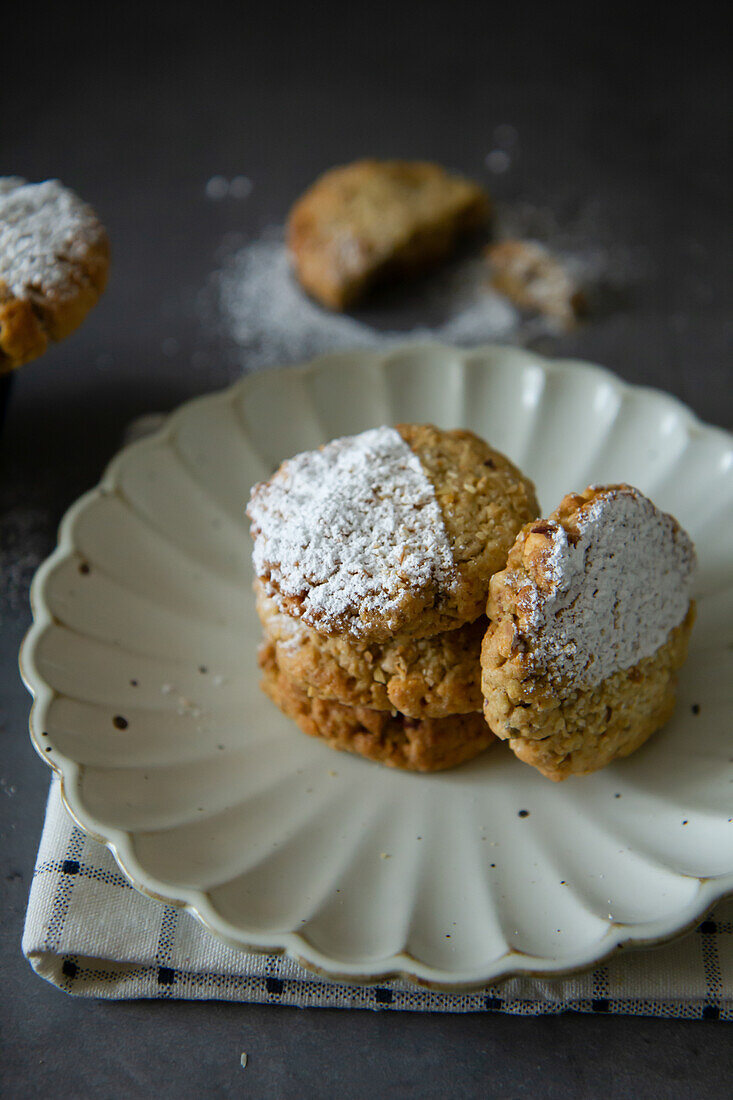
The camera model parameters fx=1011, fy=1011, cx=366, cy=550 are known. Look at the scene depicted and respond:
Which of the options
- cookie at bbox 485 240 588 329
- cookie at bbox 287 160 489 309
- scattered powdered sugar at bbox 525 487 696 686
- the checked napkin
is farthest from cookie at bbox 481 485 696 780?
cookie at bbox 287 160 489 309

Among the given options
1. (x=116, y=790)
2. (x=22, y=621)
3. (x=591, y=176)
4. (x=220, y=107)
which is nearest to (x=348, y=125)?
(x=220, y=107)

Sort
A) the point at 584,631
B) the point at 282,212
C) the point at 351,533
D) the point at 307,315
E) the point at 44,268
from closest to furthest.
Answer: the point at 584,631 → the point at 351,533 → the point at 44,268 → the point at 307,315 → the point at 282,212

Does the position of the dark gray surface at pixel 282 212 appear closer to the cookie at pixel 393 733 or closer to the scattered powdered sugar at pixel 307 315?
the scattered powdered sugar at pixel 307 315

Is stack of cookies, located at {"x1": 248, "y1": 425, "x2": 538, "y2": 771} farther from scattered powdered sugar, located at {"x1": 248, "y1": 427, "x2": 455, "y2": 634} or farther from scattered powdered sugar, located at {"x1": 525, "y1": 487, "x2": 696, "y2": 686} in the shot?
scattered powdered sugar, located at {"x1": 525, "y1": 487, "x2": 696, "y2": 686}

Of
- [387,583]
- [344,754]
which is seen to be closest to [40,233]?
[387,583]

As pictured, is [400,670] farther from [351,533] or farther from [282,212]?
[282,212]
